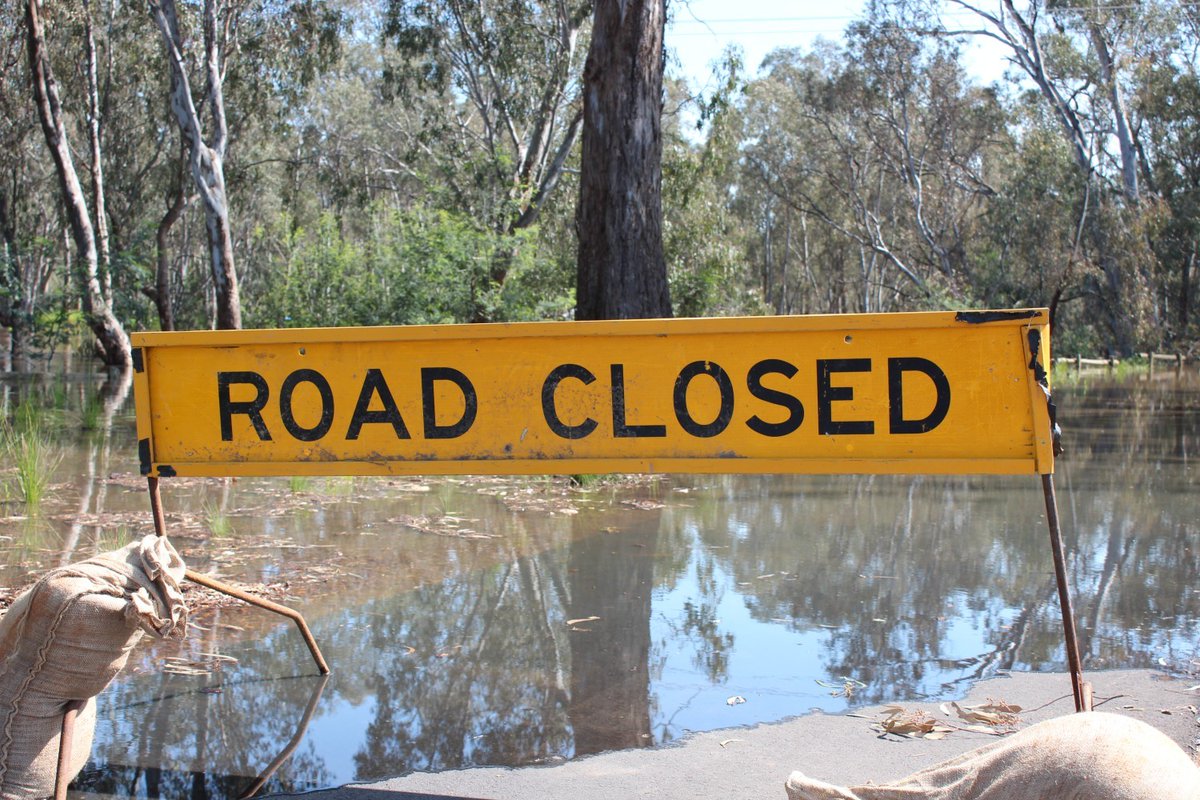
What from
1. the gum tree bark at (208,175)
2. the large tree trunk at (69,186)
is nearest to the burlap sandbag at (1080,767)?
the gum tree bark at (208,175)

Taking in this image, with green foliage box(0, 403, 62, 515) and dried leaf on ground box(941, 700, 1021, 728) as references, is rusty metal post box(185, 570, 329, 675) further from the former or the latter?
green foliage box(0, 403, 62, 515)

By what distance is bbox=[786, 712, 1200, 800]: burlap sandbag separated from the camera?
A: 1841 millimetres

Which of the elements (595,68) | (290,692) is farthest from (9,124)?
(290,692)

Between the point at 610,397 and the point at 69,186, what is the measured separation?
22311 millimetres

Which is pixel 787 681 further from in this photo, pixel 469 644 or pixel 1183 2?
pixel 1183 2

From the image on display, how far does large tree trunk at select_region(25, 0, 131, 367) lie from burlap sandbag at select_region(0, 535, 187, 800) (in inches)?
879

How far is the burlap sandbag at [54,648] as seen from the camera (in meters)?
2.69

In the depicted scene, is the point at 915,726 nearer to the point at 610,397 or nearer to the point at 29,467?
the point at 610,397

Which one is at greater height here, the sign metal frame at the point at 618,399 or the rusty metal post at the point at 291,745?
the sign metal frame at the point at 618,399

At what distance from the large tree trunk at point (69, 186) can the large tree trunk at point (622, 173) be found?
16225mm

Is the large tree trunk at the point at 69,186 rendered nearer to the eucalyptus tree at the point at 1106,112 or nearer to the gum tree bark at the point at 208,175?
the gum tree bark at the point at 208,175

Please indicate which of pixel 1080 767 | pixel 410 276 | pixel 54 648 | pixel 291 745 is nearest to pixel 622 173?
pixel 410 276

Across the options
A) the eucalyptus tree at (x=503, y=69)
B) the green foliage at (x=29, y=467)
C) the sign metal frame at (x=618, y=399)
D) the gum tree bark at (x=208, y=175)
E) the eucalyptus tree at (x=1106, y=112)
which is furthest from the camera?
the eucalyptus tree at (x=1106, y=112)

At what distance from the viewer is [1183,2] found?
38.0m
